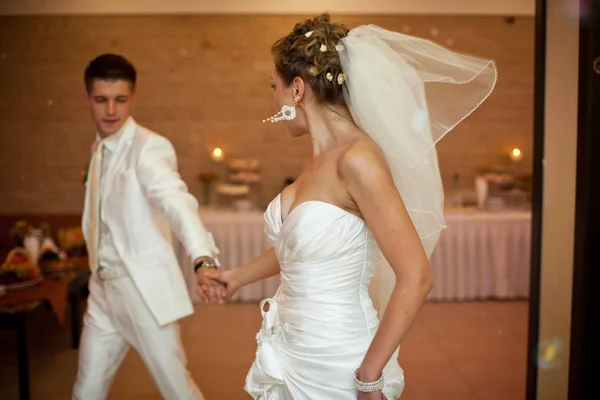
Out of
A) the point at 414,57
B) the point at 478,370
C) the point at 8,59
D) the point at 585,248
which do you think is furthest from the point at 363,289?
the point at 8,59

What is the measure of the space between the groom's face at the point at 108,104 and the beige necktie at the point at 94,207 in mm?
83

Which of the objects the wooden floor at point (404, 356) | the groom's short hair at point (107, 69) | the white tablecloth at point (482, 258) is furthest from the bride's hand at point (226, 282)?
the white tablecloth at point (482, 258)

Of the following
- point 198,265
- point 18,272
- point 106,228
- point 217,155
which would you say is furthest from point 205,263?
point 217,155

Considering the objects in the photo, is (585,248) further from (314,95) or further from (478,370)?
(478,370)

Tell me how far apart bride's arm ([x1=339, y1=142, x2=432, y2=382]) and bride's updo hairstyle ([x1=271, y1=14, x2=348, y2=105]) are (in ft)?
0.83

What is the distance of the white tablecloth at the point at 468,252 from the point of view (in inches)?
222

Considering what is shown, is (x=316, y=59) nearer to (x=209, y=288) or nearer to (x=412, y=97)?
(x=412, y=97)

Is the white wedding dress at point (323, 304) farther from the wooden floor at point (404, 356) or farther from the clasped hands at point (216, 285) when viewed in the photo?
the wooden floor at point (404, 356)

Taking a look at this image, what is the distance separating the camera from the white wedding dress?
5.24ft

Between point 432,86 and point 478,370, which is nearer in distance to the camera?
point 432,86

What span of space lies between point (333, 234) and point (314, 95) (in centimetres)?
39

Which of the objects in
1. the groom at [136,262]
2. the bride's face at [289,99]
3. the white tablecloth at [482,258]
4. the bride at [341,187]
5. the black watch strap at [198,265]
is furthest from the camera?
the white tablecloth at [482,258]

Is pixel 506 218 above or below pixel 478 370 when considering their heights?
above

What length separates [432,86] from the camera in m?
1.87
